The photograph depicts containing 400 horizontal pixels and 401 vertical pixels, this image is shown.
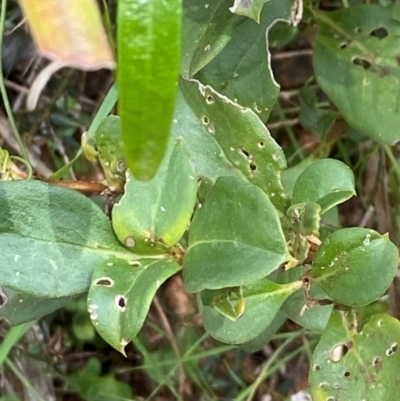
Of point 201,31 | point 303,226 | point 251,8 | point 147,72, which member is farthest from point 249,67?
point 147,72

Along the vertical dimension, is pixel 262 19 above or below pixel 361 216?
above

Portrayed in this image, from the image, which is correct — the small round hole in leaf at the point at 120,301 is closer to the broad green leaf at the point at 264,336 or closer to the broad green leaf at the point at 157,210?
the broad green leaf at the point at 157,210

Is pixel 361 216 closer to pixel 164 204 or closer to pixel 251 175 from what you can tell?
pixel 251 175

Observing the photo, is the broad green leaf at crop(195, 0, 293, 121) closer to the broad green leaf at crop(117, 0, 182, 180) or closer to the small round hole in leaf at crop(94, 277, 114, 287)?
the small round hole in leaf at crop(94, 277, 114, 287)

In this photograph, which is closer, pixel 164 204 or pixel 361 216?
pixel 164 204

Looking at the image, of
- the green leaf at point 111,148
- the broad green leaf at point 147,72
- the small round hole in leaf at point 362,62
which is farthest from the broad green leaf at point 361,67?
the broad green leaf at point 147,72

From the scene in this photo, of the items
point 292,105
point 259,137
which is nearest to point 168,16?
point 259,137
